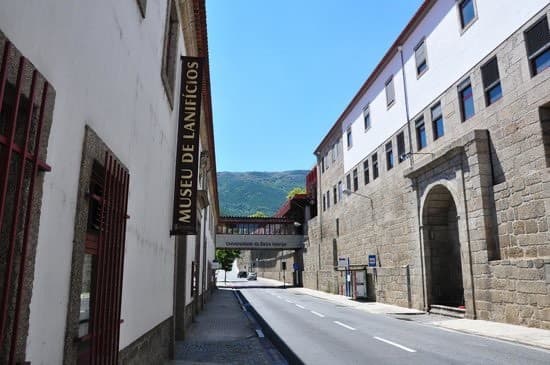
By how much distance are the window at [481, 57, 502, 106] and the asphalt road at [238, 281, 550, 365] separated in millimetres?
9127

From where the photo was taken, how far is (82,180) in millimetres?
3816

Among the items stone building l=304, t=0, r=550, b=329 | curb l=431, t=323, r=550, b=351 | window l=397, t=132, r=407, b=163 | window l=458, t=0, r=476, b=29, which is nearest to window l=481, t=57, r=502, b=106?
stone building l=304, t=0, r=550, b=329

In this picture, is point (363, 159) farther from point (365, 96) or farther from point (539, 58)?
point (539, 58)

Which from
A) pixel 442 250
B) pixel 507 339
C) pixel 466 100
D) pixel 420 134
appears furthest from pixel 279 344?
pixel 420 134

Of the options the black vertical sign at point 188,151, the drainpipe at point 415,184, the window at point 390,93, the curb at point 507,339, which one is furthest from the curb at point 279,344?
the window at point 390,93

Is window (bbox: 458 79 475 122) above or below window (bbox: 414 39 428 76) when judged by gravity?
below

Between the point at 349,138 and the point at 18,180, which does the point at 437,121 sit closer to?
the point at 349,138

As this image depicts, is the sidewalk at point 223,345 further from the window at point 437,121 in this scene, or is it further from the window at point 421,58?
the window at point 421,58

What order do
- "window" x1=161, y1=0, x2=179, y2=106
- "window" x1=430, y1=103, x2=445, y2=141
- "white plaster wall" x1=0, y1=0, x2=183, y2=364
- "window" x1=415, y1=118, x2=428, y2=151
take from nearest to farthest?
"white plaster wall" x1=0, y1=0, x2=183, y2=364 < "window" x1=161, y1=0, x2=179, y2=106 < "window" x1=430, y1=103, x2=445, y2=141 < "window" x1=415, y1=118, x2=428, y2=151

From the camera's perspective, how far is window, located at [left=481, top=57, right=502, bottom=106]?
16.5 meters

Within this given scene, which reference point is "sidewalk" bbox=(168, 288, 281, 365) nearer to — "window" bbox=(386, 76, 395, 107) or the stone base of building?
the stone base of building

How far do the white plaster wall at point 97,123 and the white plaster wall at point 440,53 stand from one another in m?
13.8

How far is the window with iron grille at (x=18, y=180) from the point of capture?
2.45 m

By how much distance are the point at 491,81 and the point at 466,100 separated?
1.96 m
